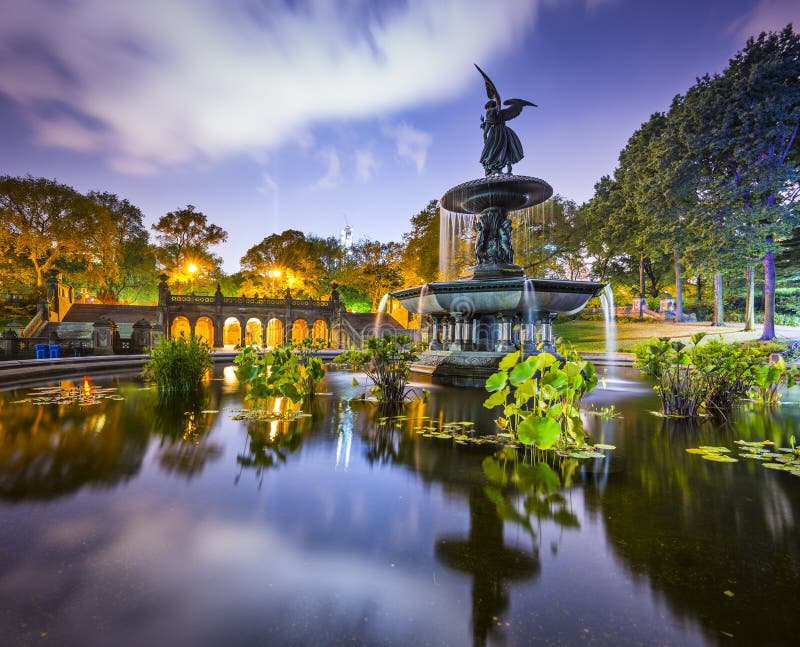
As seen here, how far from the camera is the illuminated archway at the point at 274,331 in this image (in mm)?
35906

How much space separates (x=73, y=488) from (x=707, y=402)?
7400 mm

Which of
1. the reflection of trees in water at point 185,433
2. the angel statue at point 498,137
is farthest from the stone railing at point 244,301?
the reflection of trees in water at point 185,433

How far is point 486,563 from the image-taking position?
188cm

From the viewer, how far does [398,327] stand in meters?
36.9

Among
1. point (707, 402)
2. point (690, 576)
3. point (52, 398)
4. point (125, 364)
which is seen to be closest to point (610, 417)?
point (707, 402)

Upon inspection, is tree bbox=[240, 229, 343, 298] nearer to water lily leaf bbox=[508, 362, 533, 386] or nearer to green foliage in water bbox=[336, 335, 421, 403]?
green foliage in water bbox=[336, 335, 421, 403]

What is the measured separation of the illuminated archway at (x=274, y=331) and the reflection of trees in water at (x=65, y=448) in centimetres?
3089

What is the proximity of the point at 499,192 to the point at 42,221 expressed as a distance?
4077 cm

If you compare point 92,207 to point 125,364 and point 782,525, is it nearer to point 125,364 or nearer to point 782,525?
point 125,364

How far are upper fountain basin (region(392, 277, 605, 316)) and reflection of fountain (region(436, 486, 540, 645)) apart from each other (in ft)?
22.0

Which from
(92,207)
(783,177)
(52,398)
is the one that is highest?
(92,207)

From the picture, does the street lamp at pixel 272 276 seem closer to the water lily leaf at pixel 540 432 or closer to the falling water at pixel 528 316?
the falling water at pixel 528 316

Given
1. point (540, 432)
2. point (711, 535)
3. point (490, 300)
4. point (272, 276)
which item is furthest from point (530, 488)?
point (272, 276)

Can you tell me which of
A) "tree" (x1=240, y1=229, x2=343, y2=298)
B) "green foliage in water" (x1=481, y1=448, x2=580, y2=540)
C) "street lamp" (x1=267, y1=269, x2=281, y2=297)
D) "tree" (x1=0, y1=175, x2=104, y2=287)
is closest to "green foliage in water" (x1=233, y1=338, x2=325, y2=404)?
"green foliage in water" (x1=481, y1=448, x2=580, y2=540)
